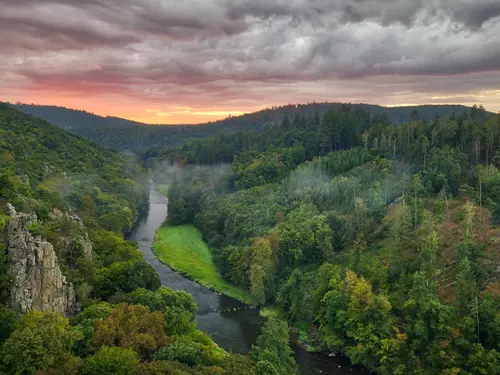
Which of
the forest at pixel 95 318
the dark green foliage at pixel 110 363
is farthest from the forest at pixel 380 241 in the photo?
the dark green foliage at pixel 110 363

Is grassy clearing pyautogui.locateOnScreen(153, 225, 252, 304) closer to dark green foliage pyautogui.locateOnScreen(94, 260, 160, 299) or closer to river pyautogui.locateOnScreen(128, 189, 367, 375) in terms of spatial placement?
river pyautogui.locateOnScreen(128, 189, 367, 375)

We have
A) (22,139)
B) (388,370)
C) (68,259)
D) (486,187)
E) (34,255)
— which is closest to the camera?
(34,255)

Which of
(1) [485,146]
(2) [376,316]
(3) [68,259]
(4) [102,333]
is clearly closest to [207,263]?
(3) [68,259]

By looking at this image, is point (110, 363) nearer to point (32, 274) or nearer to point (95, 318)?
point (95, 318)

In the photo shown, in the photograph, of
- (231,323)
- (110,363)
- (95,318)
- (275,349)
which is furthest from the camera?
(231,323)

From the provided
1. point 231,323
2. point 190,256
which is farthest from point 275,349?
point 190,256

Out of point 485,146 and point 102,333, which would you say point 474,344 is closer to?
point 102,333

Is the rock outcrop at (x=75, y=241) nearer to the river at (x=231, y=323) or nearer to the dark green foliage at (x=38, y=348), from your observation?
the river at (x=231, y=323)
